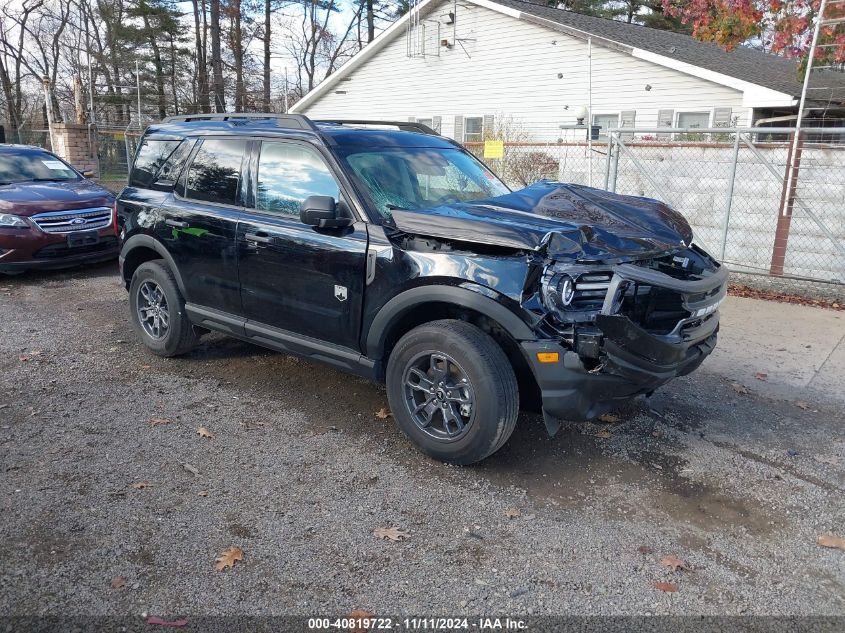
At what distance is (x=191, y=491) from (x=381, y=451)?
112 cm

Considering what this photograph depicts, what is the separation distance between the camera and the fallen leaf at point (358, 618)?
101 inches

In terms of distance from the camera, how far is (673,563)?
2.99m

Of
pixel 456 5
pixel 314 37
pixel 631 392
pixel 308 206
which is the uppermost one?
pixel 314 37

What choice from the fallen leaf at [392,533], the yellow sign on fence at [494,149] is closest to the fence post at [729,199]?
the yellow sign on fence at [494,149]

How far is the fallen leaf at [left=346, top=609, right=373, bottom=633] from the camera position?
2577 millimetres

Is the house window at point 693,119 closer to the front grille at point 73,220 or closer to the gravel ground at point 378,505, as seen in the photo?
the gravel ground at point 378,505

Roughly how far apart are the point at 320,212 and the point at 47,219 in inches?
241

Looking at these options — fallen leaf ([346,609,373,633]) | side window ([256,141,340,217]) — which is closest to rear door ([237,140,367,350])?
side window ([256,141,340,217])

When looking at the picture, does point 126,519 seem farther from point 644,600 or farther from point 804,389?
point 804,389

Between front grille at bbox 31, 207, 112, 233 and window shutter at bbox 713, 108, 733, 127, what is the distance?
1297 centimetres

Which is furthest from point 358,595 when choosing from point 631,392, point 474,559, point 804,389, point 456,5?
point 456,5

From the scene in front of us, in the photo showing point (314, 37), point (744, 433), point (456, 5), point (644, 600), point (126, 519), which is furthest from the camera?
point (314, 37)

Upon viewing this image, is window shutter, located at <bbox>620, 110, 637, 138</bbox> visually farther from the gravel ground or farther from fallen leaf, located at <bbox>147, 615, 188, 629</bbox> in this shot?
fallen leaf, located at <bbox>147, 615, 188, 629</bbox>

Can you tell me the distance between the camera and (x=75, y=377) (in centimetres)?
520
